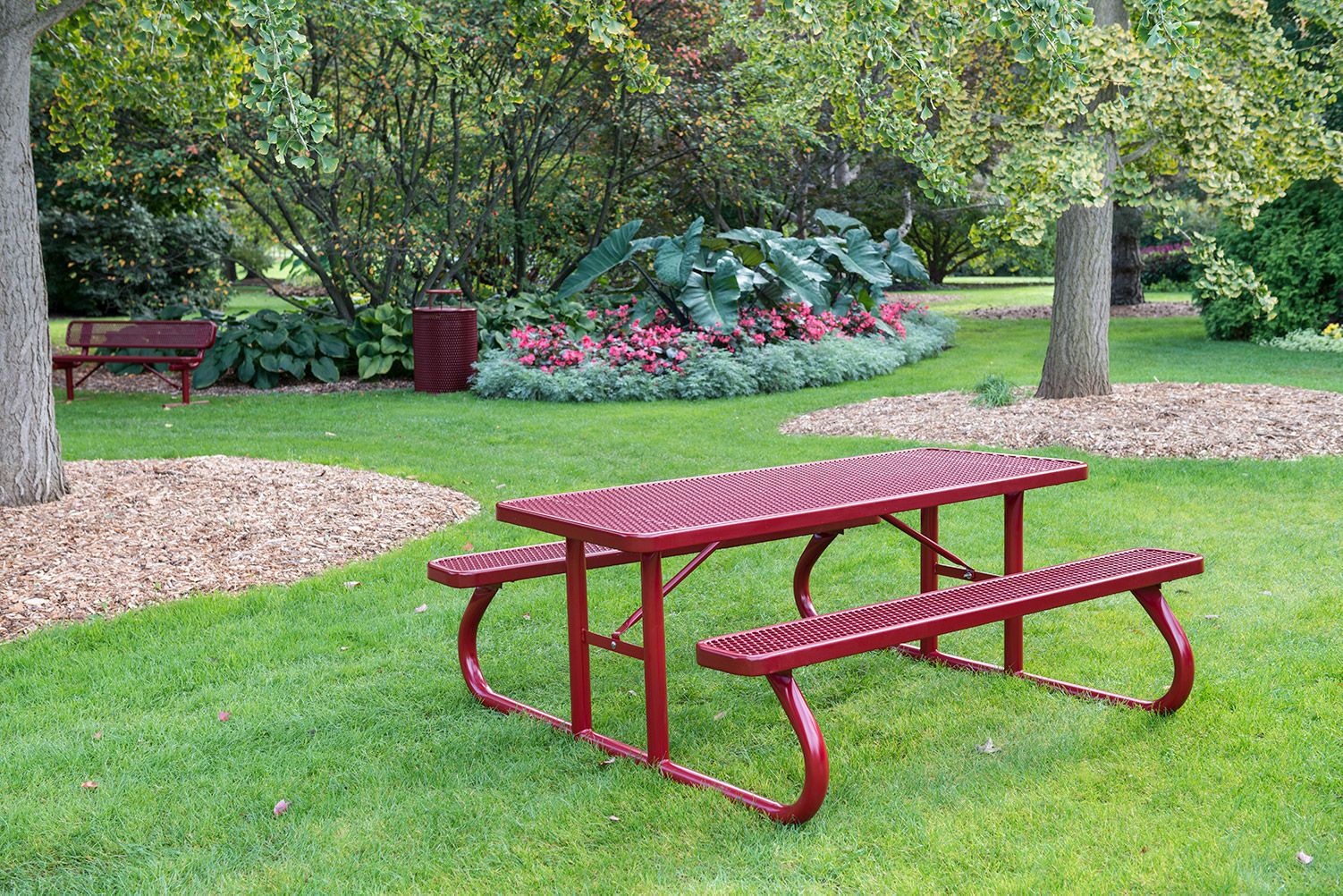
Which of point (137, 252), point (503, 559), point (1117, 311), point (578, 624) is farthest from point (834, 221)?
point (578, 624)

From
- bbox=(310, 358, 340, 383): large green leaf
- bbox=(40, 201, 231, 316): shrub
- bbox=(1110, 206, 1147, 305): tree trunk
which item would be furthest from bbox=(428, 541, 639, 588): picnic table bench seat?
bbox=(1110, 206, 1147, 305): tree trunk

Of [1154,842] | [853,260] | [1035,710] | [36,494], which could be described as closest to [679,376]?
[853,260]

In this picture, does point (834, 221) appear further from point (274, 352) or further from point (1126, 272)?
point (1126, 272)

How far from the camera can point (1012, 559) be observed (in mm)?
4367

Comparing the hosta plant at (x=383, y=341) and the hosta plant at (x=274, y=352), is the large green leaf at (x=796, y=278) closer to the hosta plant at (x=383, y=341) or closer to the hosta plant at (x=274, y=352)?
the hosta plant at (x=383, y=341)

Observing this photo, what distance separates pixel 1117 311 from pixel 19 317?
20.7 metres

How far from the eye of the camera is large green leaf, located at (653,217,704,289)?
538 inches

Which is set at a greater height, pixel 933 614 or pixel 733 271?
pixel 733 271

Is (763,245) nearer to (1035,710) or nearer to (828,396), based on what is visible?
(828,396)

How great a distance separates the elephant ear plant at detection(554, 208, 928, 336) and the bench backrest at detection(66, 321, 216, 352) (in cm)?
421

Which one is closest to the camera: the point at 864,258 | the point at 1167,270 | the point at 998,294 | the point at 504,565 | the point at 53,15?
the point at 504,565

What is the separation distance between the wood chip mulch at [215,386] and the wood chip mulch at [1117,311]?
13.4m

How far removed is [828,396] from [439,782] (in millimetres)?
9309

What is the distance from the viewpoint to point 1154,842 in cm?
291
